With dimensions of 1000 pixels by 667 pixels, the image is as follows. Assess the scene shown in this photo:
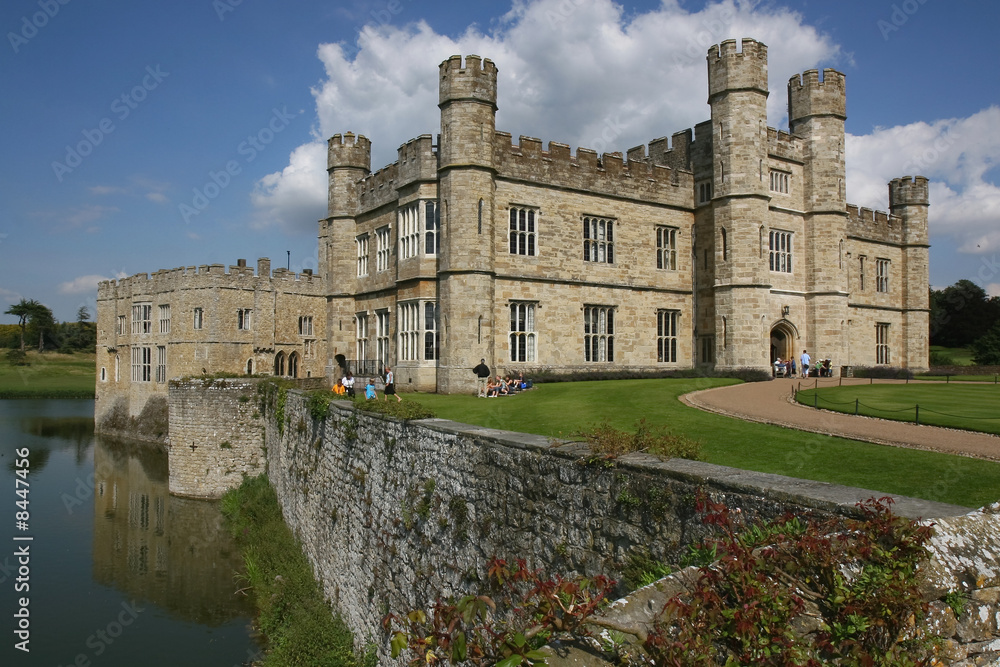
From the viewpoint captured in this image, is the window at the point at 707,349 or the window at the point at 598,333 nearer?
the window at the point at 598,333

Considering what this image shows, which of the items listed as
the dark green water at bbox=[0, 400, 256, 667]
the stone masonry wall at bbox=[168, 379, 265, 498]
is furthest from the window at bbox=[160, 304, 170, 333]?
the stone masonry wall at bbox=[168, 379, 265, 498]

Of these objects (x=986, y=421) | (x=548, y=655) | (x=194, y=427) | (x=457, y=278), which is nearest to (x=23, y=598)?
(x=194, y=427)

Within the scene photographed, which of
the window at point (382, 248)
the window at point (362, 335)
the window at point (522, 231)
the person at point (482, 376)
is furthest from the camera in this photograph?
the window at point (362, 335)

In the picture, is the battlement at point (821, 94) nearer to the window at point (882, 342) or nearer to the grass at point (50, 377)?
the window at point (882, 342)

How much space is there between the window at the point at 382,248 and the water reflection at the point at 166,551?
10949 millimetres

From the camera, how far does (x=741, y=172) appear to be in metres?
26.2

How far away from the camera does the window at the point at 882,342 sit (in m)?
34.5

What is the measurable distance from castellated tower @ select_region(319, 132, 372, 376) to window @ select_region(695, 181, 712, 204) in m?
14.5

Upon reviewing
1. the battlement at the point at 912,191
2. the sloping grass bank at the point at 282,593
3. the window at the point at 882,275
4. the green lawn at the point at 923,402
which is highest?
the battlement at the point at 912,191

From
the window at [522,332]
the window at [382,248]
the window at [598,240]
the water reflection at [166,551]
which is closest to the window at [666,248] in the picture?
the window at [598,240]

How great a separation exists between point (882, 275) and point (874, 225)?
2754 mm

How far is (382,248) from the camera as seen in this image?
1032 inches

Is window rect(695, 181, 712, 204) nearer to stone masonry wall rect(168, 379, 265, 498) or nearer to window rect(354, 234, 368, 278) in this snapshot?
window rect(354, 234, 368, 278)

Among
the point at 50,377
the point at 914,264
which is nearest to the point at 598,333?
the point at 914,264
